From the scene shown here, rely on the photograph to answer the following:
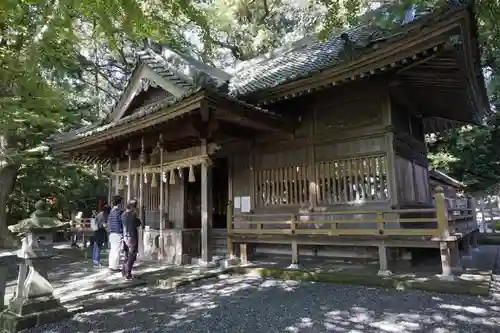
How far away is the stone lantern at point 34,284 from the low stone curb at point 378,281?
388 centimetres

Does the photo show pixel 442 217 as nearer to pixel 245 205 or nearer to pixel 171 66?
pixel 245 205

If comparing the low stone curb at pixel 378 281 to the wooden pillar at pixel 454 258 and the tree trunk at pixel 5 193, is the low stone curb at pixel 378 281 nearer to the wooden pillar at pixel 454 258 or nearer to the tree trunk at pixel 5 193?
the wooden pillar at pixel 454 258

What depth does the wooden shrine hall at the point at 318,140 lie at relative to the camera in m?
6.55

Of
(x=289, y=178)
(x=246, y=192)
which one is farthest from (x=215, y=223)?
(x=289, y=178)

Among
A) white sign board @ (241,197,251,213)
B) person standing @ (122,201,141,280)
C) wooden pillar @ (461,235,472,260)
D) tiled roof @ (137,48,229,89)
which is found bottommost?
wooden pillar @ (461,235,472,260)

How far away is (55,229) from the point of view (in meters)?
5.41

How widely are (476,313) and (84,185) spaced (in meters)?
21.2

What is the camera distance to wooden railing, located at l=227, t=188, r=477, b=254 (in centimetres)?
615

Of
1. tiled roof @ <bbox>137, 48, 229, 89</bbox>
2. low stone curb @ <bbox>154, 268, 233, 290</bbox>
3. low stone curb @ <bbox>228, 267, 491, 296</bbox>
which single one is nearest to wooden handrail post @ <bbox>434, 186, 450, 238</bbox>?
low stone curb @ <bbox>228, 267, 491, 296</bbox>

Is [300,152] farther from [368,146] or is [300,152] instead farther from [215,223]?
[215,223]

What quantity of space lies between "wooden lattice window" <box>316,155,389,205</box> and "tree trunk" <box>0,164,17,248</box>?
1534cm

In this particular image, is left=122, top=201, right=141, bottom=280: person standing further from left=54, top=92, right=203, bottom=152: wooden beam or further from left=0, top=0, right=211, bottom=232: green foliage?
left=0, top=0, right=211, bottom=232: green foliage

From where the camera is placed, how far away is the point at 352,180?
8.23 meters

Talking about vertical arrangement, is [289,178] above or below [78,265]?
above
